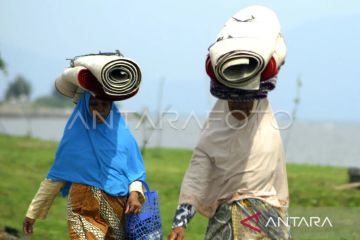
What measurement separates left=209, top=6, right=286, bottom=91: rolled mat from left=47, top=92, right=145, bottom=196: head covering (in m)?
1.37

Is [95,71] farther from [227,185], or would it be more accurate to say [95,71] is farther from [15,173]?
[15,173]

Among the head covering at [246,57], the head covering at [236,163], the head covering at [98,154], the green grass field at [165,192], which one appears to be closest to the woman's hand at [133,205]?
the head covering at [98,154]

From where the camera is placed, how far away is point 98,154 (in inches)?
272

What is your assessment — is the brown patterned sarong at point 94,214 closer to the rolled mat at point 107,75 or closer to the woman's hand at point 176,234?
the rolled mat at point 107,75

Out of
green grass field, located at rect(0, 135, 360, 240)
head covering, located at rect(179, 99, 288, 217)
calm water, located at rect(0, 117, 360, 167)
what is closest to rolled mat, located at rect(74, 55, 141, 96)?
head covering, located at rect(179, 99, 288, 217)

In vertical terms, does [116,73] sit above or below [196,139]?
below

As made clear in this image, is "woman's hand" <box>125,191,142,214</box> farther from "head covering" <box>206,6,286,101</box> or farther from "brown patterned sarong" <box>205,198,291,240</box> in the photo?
"head covering" <box>206,6,286,101</box>

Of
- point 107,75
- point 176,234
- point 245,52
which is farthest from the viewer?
point 107,75

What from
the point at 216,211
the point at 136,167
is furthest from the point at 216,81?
the point at 136,167

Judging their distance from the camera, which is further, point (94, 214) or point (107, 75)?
point (94, 214)

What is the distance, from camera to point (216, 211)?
243 inches

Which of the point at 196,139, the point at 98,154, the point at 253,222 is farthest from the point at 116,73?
the point at 196,139

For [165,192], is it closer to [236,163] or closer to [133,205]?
[133,205]

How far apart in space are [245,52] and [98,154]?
1.65 m
